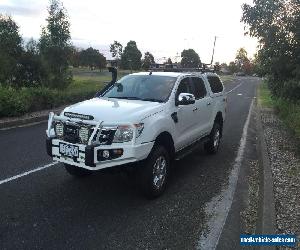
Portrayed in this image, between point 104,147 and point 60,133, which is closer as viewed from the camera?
point 104,147

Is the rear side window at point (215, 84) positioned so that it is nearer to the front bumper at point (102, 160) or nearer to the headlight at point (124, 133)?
the front bumper at point (102, 160)

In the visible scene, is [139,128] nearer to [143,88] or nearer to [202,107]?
[143,88]

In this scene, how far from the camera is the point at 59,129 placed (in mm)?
6152

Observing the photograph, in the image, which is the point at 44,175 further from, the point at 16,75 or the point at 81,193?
the point at 16,75

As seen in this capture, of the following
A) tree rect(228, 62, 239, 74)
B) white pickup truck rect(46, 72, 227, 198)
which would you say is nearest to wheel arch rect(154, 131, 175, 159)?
white pickup truck rect(46, 72, 227, 198)

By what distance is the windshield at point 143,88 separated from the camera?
7.11 m

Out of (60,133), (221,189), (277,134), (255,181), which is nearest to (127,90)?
(60,133)

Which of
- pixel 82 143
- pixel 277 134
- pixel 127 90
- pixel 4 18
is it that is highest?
pixel 4 18

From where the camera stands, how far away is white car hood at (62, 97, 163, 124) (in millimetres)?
5801

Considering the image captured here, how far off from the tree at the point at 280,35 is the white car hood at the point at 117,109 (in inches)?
278

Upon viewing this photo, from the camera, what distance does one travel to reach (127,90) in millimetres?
7500

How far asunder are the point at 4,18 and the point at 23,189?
2242 cm

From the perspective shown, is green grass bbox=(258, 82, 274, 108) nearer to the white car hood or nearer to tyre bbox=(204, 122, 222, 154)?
tyre bbox=(204, 122, 222, 154)

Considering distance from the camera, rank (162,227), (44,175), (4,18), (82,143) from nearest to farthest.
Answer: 1. (162,227)
2. (82,143)
3. (44,175)
4. (4,18)
